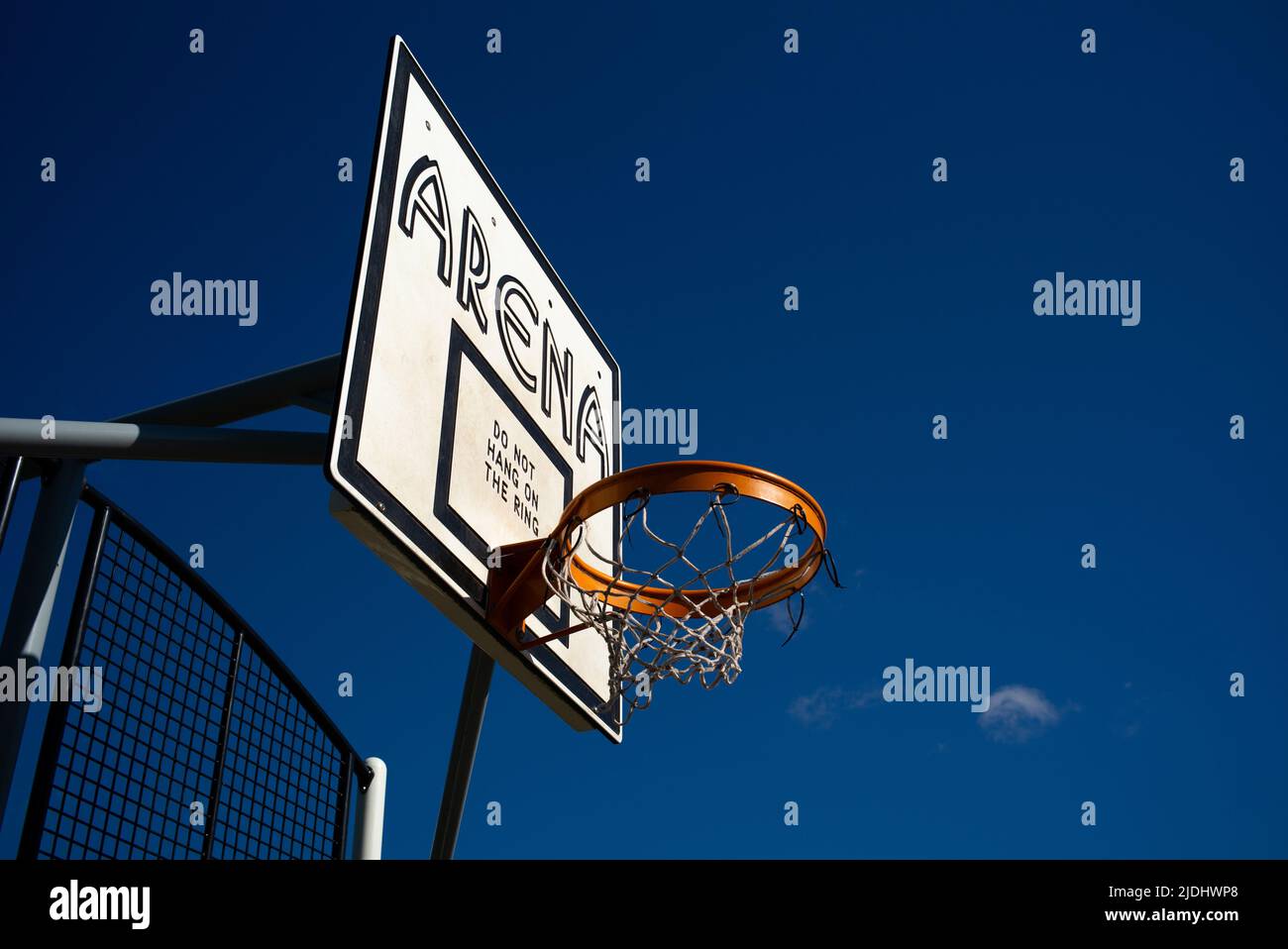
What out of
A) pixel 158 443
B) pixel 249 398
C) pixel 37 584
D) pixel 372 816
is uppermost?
pixel 249 398

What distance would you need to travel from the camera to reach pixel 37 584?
10.7 ft

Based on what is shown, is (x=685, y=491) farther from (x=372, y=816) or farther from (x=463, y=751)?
(x=372, y=816)

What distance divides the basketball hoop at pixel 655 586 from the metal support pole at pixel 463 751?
519mm

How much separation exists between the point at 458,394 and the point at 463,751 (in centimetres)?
136

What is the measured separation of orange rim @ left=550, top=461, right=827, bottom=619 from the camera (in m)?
3.47

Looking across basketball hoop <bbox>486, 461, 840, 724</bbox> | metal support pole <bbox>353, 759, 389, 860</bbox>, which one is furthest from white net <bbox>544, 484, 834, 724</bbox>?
metal support pole <bbox>353, 759, 389, 860</bbox>

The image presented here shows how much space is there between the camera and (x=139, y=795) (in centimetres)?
356

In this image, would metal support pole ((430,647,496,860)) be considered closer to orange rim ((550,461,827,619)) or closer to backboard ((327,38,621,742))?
backboard ((327,38,621,742))

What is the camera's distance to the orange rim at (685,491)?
3473 mm

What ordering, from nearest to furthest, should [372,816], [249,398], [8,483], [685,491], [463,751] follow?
[8,483] → [685,491] → [249,398] → [463,751] → [372,816]

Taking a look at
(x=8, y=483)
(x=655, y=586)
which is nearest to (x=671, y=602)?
(x=655, y=586)
